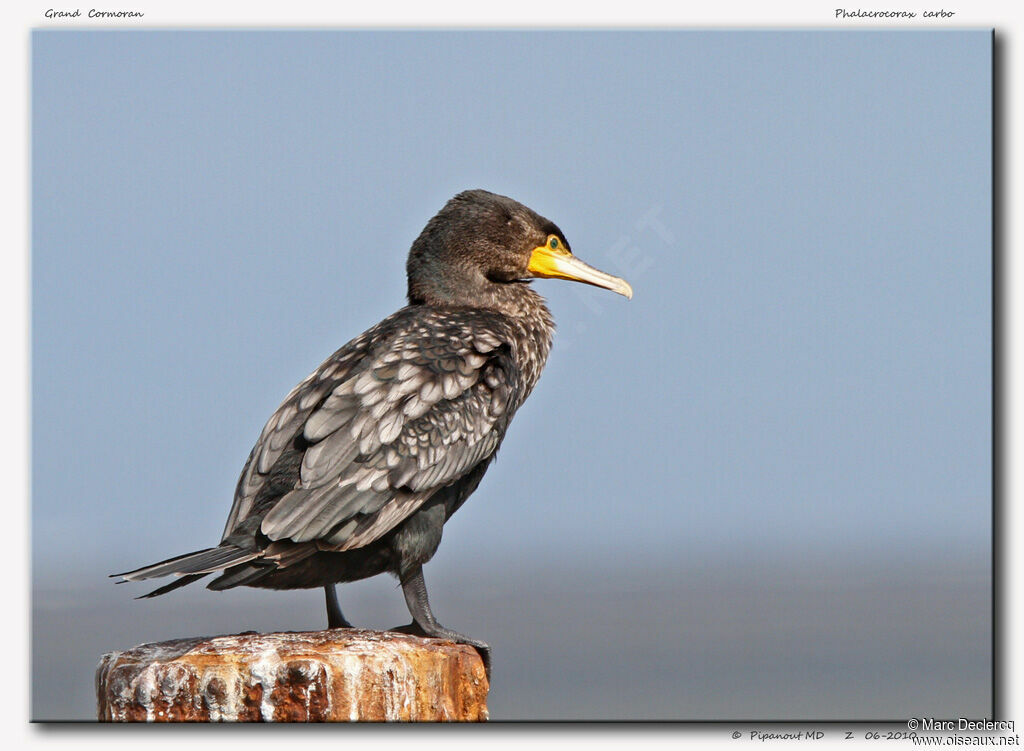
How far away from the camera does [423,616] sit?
5.63 meters

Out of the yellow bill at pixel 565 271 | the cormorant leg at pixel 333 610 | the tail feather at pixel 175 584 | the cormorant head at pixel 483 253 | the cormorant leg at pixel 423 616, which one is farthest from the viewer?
the yellow bill at pixel 565 271

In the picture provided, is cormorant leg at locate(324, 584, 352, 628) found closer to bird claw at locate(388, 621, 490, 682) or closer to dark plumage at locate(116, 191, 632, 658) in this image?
dark plumage at locate(116, 191, 632, 658)

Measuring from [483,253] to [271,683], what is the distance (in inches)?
115

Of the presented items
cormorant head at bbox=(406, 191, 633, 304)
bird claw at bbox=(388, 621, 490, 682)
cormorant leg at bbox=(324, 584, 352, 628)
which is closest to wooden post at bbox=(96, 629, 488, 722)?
bird claw at bbox=(388, 621, 490, 682)

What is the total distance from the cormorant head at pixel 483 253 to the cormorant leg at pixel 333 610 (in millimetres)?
1659

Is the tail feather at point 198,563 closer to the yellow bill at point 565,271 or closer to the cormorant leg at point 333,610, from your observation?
the cormorant leg at point 333,610

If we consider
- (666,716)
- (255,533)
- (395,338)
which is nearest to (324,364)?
(395,338)

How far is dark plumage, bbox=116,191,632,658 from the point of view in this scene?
516 cm

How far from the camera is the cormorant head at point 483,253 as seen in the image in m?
6.74

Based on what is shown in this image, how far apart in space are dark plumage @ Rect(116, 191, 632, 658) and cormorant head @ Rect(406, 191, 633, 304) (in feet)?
0.37

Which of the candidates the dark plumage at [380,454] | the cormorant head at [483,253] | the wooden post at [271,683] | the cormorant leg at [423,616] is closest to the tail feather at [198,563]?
the dark plumage at [380,454]

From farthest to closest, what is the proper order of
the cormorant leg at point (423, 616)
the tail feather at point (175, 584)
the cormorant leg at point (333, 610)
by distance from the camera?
the cormorant leg at point (333, 610) → the cormorant leg at point (423, 616) → the tail feather at point (175, 584)

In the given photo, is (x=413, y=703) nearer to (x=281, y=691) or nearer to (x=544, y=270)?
(x=281, y=691)

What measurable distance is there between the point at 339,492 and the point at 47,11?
116 inches
